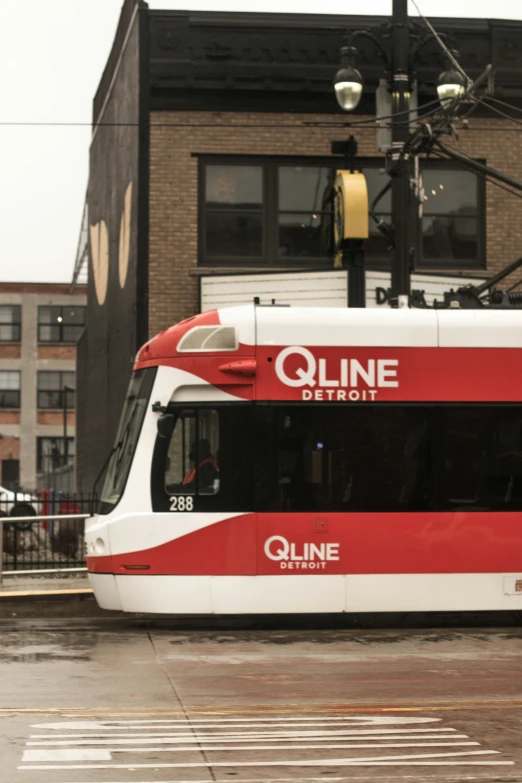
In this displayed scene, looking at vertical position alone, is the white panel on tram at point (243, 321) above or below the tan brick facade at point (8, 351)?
below

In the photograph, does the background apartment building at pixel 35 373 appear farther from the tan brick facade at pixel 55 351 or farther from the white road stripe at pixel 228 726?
the white road stripe at pixel 228 726

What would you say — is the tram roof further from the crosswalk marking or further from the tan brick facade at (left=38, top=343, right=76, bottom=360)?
the tan brick facade at (left=38, top=343, right=76, bottom=360)

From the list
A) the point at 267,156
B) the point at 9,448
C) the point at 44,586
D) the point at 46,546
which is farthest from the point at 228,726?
the point at 9,448

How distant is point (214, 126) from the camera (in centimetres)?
2128

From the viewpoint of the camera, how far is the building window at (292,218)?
70.2 feet

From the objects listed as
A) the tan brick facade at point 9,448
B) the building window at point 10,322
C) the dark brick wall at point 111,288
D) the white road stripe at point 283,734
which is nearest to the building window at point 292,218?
the dark brick wall at point 111,288

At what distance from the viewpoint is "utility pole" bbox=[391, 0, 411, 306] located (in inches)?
618

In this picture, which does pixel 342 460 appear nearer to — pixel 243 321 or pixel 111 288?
pixel 243 321

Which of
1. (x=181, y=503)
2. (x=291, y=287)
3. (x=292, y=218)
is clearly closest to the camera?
(x=181, y=503)

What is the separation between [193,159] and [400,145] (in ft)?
19.9

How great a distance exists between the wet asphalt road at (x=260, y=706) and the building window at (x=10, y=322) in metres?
61.6

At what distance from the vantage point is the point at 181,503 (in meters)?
13.0

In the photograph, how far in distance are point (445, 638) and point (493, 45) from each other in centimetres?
1241

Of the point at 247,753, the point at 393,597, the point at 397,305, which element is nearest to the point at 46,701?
the point at 247,753
